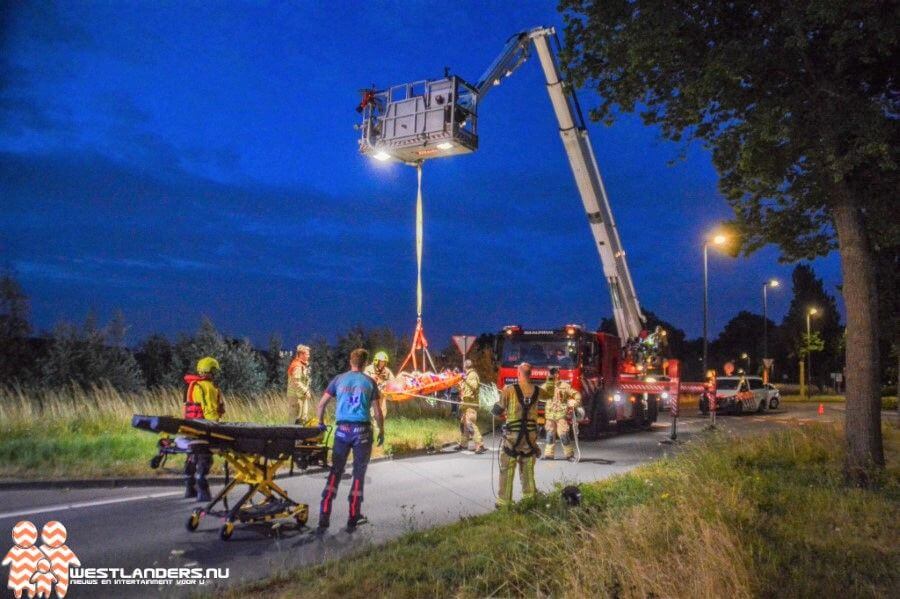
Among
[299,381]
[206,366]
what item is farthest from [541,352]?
[206,366]

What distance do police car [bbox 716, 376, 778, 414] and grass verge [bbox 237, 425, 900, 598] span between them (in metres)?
24.8

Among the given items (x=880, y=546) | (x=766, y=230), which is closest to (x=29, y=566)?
(x=880, y=546)

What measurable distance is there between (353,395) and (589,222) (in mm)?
12851

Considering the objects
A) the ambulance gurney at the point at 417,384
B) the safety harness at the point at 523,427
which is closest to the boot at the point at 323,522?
the safety harness at the point at 523,427

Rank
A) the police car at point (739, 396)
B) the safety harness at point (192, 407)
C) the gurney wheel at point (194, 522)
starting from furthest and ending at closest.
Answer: the police car at point (739, 396) → the safety harness at point (192, 407) → the gurney wheel at point (194, 522)

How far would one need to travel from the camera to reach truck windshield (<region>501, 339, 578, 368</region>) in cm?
1764

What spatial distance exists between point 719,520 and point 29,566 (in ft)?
19.4

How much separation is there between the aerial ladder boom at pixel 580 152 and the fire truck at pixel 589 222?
0.02 metres

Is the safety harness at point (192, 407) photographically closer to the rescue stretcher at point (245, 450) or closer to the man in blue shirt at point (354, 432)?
the rescue stretcher at point (245, 450)

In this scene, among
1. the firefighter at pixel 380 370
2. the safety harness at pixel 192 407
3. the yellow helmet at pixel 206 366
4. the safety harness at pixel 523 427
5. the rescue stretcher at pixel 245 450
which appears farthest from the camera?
the firefighter at pixel 380 370

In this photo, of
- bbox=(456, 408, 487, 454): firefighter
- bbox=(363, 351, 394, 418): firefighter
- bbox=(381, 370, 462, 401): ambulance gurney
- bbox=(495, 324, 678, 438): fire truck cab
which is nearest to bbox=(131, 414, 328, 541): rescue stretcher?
bbox=(363, 351, 394, 418): firefighter

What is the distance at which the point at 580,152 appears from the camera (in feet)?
57.8

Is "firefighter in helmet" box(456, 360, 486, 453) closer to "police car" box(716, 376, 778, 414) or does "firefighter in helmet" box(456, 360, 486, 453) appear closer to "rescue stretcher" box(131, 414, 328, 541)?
"rescue stretcher" box(131, 414, 328, 541)

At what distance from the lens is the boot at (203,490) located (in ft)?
27.5
